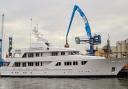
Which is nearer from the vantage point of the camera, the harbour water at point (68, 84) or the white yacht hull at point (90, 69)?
the harbour water at point (68, 84)

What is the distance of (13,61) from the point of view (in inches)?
2373

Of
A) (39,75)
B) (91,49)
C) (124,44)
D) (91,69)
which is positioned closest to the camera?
(91,69)

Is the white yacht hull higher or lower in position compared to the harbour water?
higher

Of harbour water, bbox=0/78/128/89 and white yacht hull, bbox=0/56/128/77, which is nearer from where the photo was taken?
harbour water, bbox=0/78/128/89

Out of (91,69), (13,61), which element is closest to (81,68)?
(91,69)

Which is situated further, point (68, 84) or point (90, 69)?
point (90, 69)

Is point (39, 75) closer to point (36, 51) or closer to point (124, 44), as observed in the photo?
point (36, 51)

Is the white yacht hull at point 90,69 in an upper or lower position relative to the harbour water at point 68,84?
upper

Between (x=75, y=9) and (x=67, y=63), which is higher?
(x=75, y=9)

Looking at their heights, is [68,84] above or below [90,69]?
below

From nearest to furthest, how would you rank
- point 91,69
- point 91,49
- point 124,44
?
1. point 91,69
2. point 91,49
3. point 124,44

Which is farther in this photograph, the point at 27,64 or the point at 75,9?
the point at 75,9

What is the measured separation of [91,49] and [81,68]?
17.6 meters

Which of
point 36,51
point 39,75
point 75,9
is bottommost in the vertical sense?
point 39,75
